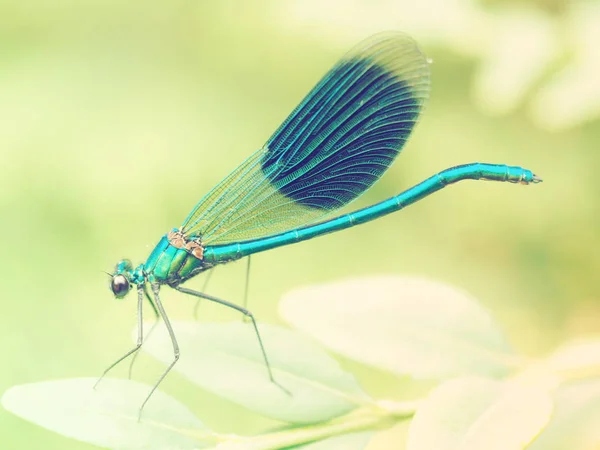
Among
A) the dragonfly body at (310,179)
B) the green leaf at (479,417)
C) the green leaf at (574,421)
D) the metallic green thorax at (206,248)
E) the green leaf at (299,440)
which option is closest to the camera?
the green leaf at (479,417)

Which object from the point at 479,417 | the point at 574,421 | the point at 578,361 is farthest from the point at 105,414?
the point at 574,421

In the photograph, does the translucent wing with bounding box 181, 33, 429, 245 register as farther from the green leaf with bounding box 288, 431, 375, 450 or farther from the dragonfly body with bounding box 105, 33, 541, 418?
the green leaf with bounding box 288, 431, 375, 450

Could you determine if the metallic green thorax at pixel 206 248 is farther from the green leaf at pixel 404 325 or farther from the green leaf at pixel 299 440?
the green leaf at pixel 299 440

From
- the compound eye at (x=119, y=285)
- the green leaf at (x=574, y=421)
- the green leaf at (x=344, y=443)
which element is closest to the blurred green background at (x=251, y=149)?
the compound eye at (x=119, y=285)

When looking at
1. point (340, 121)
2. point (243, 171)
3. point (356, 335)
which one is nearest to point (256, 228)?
point (243, 171)

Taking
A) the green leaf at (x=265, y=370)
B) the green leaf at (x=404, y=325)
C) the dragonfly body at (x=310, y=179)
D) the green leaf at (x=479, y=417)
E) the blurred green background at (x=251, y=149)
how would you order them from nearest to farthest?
the green leaf at (x=479, y=417), the green leaf at (x=265, y=370), the green leaf at (x=404, y=325), the dragonfly body at (x=310, y=179), the blurred green background at (x=251, y=149)
